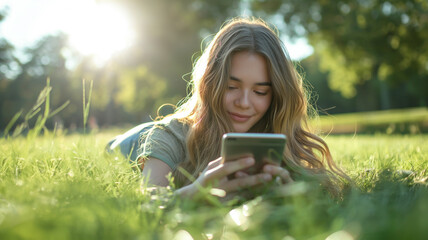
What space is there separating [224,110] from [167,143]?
542 mm

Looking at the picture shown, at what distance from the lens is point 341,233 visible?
1094 mm

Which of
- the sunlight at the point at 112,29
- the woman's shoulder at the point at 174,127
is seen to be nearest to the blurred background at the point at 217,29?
the sunlight at the point at 112,29

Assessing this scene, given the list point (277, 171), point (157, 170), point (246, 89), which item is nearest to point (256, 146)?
point (277, 171)

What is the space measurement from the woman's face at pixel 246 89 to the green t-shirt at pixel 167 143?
0.44 m

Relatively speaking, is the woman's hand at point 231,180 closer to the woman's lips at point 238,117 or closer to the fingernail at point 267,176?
the fingernail at point 267,176

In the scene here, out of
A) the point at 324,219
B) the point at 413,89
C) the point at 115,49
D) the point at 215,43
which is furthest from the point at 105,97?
the point at 413,89

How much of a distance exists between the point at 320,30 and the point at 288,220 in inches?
738

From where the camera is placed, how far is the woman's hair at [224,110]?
270cm

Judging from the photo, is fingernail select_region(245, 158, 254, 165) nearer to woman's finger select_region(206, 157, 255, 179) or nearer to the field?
woman's finger select_region(206, 157, 255, 179)

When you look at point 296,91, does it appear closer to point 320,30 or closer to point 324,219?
point 324,219

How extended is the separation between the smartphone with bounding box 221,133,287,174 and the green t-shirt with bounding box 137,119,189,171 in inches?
31.8

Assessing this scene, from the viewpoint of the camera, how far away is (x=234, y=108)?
109 inches

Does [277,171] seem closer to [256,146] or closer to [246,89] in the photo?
[256,146]

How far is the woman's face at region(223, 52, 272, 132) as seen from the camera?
2729 mm
